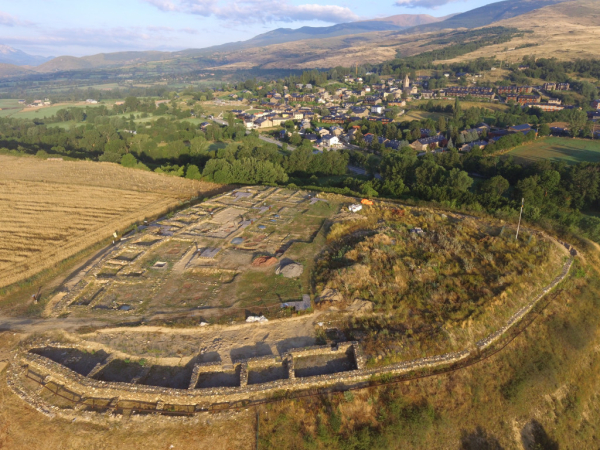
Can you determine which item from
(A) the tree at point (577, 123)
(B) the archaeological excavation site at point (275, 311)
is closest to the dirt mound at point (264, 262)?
(B) the archaeological excavation site at point (275, 311)

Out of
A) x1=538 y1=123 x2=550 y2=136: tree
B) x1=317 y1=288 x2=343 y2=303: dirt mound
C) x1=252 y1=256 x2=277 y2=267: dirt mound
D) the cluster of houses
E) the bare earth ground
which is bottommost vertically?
x1=538 y1=123 x2=550 y2=136: tree

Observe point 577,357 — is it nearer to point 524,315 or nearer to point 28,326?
point 524,315

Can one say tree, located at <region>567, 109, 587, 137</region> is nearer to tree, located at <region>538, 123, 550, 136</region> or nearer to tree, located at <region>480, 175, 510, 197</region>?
tree, located at <region>538, 123, 550, 136</region>

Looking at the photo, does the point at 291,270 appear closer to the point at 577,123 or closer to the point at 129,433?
the point at 129,433

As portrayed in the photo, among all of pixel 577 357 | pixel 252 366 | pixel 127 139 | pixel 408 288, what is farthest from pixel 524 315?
pixel 127 139

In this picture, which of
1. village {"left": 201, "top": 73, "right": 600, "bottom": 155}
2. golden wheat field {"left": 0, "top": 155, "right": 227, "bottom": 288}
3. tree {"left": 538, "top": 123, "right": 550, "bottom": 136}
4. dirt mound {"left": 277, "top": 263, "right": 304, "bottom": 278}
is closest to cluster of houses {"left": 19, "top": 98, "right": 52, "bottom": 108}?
village {"left": 201, "top": 73, "right": 600, "bottom": 155}

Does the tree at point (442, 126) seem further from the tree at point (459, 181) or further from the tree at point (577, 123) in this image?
the tree at point (459, 181)

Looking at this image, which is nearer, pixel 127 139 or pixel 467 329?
pixel 467 329
